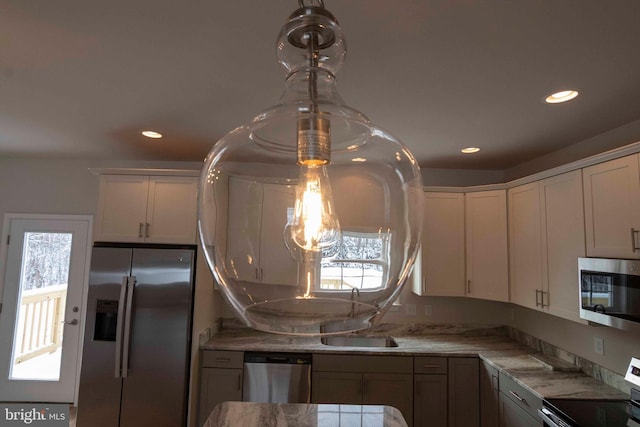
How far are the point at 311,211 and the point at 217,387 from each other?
2898 mm

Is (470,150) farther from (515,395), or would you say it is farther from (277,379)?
(277,379)

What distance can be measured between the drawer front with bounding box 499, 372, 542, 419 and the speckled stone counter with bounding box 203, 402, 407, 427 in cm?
94

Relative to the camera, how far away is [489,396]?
2.66 m

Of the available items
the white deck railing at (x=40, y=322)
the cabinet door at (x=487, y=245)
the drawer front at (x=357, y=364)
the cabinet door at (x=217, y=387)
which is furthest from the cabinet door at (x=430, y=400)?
the white deck railing at (x=40, y=322)

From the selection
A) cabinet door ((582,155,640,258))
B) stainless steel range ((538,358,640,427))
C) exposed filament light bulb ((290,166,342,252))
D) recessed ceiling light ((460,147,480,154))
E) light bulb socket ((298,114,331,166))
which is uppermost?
recessed ceiling light ((460,147,480,154))

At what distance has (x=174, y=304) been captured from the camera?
2.70 m

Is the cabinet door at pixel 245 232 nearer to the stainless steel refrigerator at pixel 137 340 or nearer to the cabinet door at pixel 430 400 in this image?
the stainless steel refrigerator at pixel 137 340

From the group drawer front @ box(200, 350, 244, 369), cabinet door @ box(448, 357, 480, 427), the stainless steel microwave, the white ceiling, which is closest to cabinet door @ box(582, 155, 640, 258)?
the stainless steel microwave

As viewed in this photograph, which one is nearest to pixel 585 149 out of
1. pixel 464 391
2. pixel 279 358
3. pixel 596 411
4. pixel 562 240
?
pixel 562 240

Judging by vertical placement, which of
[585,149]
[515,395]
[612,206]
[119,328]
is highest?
[585,149]

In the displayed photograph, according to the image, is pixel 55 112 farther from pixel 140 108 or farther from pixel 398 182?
pixel 398 182

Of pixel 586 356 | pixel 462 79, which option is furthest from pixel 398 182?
pixel 586 356

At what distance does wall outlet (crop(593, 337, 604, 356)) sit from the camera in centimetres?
234

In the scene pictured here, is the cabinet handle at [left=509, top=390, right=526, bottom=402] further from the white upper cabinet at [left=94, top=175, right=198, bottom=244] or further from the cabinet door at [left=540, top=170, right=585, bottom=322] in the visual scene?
the white upper cabinet at [left=94, top=175, right=198, bottom=244]
